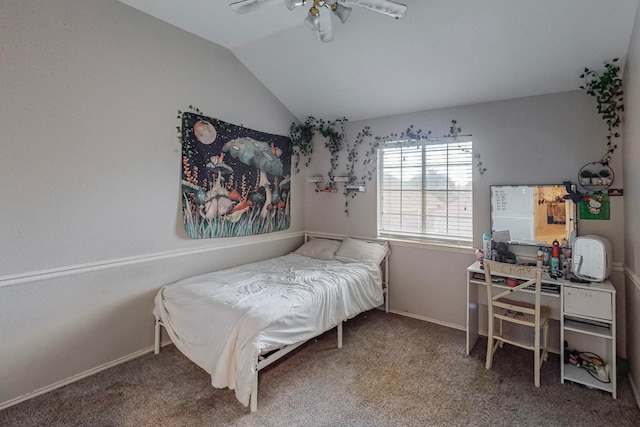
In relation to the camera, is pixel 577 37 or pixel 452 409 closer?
pixel 452 409

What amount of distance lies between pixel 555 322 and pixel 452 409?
1506mm

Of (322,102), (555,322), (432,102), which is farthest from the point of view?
(322,102)

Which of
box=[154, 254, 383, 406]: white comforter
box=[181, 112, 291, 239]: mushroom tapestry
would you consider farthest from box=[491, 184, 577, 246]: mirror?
box=[181, 112, 291, 239]: mushroom tapestry

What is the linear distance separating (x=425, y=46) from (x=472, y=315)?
247cm

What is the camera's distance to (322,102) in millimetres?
3732

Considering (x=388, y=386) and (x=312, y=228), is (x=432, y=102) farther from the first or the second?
(x=388, y=386)

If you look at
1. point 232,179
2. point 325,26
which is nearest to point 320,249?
point 232,179

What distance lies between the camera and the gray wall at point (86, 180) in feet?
6.74

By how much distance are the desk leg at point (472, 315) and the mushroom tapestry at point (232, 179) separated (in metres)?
2.34

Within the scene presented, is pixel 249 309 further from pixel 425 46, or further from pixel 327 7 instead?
pixel 425 46

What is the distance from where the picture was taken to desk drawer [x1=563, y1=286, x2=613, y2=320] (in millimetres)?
2164

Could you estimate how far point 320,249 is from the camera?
387cm

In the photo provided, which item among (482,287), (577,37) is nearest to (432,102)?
(577,37)

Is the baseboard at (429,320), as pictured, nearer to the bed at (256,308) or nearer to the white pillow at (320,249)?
the bed at (256,308)
